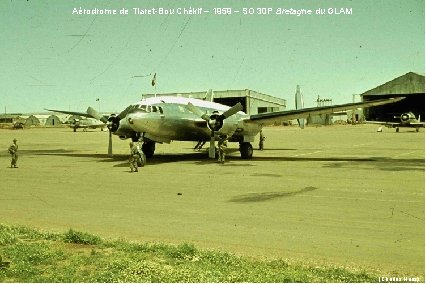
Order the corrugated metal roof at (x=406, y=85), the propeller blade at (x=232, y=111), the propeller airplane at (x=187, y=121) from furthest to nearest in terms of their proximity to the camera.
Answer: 1. the corrugated metal roof at (x=406, y=85)
2. the propeller blade at (x=232, y=111)
3. the propeller airplane at (x=187, y=121)

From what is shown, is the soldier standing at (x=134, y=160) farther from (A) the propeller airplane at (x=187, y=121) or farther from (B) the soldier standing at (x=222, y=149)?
(B) the soldier standing at (x=222, y=149)

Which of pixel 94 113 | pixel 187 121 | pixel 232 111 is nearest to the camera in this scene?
pixel 232 111

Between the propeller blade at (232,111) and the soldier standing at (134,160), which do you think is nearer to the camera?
the soldier standing at (134,160)

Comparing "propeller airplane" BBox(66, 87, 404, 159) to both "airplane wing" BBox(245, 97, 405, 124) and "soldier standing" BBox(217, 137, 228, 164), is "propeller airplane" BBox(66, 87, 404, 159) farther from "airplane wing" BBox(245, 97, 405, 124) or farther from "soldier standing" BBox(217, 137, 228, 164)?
"soldier standing" BBox(217, 137, 228, 164)

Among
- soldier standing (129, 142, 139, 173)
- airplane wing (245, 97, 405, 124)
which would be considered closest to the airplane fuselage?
airplane wing (245, 97, 405, 124)

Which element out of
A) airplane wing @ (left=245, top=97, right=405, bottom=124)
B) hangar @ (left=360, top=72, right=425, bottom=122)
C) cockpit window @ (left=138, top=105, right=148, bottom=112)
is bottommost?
airplane wing @ (left=245, top=97, right=405, bottom=124)

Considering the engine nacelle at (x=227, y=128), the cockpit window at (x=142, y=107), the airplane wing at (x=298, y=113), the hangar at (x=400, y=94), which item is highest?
the hangar at (x=400, y=94)

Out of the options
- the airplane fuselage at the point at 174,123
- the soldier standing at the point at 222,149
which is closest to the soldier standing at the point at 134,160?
the airplane fuselage at the point at 174,123

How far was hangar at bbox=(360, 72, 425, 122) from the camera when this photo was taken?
86.6 m

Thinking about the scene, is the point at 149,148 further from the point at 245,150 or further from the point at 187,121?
the point at 245,150

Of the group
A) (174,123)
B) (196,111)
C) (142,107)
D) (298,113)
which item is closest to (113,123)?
(142,107)

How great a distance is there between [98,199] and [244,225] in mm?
5560

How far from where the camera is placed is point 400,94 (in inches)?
3477

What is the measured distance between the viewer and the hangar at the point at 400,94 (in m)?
86.6
